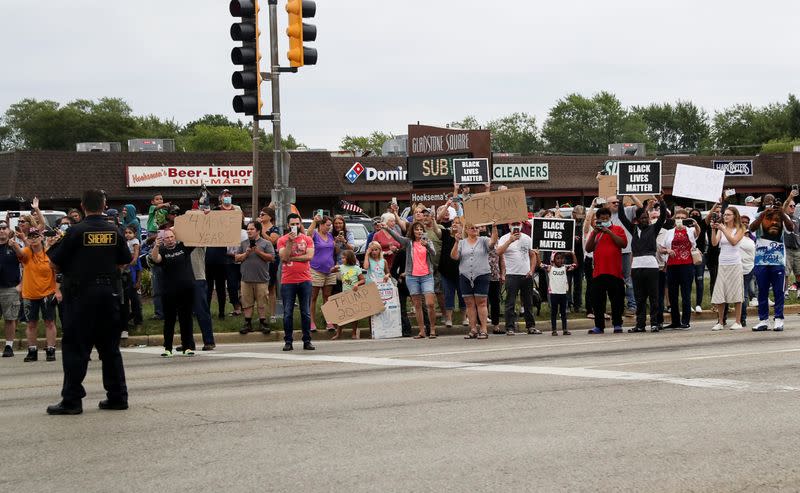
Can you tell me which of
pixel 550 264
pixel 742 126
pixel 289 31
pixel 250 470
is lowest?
pixel 250 470

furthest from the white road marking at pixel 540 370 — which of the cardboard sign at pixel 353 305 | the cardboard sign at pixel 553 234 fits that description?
the cardboard sign at pixel 553 234

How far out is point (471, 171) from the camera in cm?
2312

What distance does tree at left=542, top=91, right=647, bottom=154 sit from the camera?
480 ft

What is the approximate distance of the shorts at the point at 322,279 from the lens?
1970 centimetres

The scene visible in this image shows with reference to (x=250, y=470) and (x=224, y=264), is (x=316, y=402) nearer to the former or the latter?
(x=250, y=470)

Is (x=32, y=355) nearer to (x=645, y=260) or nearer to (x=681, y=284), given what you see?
(x=645, y=260)

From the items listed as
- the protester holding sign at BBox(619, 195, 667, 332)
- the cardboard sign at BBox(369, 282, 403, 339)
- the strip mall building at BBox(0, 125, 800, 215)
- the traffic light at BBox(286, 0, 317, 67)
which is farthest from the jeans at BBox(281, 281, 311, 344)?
the strip mall building at BBox(0, 125, 800, 215)

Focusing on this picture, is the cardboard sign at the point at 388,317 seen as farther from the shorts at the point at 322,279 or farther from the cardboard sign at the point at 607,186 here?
the cardboard sign at the point at 607,186

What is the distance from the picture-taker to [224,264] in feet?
67.1

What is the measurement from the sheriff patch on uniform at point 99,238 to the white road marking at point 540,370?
4.44 metres

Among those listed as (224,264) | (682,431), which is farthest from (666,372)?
(224,264)

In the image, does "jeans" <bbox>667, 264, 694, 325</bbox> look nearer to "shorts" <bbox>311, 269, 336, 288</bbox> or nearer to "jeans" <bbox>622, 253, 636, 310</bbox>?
"jeans" <bbox>622, 253, 636, 310</bbox>

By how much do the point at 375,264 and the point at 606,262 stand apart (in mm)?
3808

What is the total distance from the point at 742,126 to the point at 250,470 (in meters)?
138
